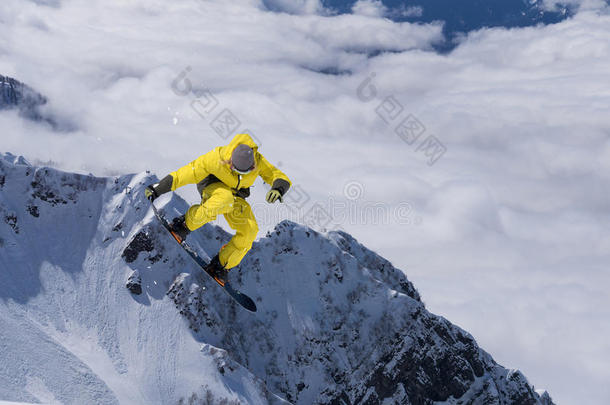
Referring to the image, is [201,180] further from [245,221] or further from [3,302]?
[3,302]

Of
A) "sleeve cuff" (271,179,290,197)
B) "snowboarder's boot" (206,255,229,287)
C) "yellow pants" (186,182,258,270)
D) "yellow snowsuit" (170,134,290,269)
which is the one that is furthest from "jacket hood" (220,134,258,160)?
"snowboarder's boot" (206,255,229,287)

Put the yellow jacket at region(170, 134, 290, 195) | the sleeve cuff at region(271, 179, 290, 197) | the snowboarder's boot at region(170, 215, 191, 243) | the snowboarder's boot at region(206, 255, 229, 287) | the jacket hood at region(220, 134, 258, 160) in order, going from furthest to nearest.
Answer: the snowboarder's boot at region(206, 255, 229, 287)
the snowboarder's boot at region(170, 215, 191, 243)
the sleeve cuff at region(271, 179, 290, 197)
the yellow jacket at region(170, 134, 290, 195)
the jacket hood at region(220, 134, 258, 160)

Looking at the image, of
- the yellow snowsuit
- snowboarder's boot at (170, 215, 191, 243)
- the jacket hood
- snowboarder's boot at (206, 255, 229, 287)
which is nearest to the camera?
the jacket hood

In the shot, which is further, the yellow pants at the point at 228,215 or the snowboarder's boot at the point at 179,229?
the snowboarder's boot at the point at 179,229

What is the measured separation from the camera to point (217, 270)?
22906 mm

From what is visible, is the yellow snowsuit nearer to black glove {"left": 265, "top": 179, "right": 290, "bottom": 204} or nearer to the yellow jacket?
the yellow jacket

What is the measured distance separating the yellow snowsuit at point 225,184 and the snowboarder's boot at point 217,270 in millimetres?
1575

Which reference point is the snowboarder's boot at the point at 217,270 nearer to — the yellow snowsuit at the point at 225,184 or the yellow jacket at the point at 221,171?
the yellow snowsuit at the point at 225,184

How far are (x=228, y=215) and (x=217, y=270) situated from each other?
3255mm

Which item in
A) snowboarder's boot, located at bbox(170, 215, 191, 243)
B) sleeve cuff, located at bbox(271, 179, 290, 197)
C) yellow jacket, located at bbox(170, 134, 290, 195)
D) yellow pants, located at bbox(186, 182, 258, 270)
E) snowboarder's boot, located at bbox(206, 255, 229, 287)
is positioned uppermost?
sleeve cuff, located at bbox(271, 179, 290, 197)

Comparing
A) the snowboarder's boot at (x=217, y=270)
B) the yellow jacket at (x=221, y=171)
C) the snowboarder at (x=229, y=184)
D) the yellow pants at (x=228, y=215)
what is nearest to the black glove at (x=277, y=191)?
the snowboarder at (x=229, y=184)

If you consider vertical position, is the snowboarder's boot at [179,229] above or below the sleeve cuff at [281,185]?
below

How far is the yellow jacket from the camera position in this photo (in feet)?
65.2

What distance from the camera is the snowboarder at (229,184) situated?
19.2 meters
